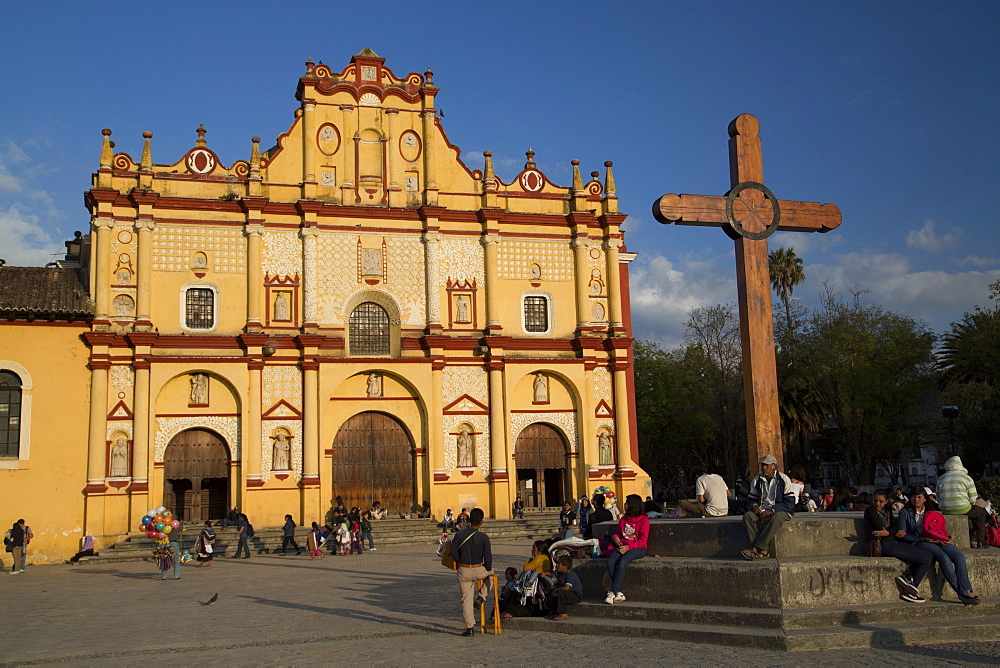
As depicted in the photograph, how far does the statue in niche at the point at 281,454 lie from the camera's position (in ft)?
101

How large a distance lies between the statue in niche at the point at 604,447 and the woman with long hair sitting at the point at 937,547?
23.0 m

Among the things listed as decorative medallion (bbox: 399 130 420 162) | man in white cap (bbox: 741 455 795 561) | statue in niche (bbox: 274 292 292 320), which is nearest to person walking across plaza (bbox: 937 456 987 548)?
man in white cap (bbox: 741 455 795 561)

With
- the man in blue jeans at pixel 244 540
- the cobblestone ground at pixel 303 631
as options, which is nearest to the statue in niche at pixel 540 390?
the man in blue jeans at pixel 244 540

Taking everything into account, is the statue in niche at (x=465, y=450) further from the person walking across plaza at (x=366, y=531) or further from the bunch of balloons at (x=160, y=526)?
the bunch of balloons at (x=160, y=526)

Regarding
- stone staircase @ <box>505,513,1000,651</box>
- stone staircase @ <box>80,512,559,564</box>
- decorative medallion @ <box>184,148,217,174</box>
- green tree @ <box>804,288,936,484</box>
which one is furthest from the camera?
green tree @ <box>804,288,936,484</box>

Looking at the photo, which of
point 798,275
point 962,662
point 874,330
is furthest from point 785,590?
point 798,275

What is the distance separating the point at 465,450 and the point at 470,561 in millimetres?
20904

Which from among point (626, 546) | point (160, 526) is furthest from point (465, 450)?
point (626, 546)

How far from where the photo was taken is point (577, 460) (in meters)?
33.9

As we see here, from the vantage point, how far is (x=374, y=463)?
32.4 m

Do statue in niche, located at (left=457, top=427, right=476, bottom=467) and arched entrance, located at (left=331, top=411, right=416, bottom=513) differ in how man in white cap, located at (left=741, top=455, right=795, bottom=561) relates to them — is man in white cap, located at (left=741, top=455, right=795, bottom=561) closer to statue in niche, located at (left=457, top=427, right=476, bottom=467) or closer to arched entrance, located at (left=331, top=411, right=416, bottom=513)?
statue in niche, located at (left=457, top=427, right=476, bottom=467)

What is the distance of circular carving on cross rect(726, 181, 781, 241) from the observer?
12.5 m

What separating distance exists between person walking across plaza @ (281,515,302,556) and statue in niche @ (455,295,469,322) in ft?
30.9

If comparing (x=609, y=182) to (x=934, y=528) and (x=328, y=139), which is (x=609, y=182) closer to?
(x=328, y=139)
